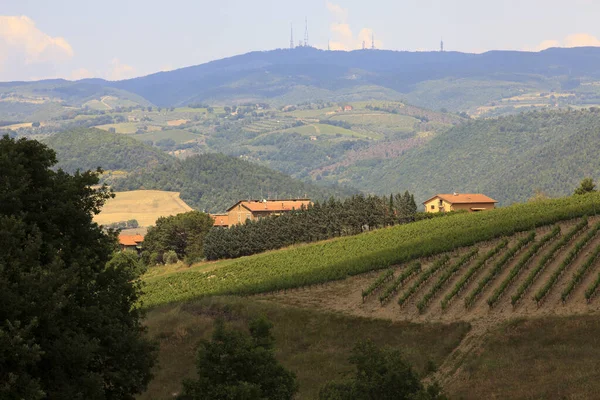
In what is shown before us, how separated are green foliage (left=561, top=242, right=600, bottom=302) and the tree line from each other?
52.9 m

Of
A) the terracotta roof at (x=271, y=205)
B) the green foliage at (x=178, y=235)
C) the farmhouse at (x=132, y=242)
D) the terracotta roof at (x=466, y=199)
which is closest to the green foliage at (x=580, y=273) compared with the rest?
the terracotta roof at (x=466, y=199)

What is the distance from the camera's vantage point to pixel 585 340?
4288 centimetres

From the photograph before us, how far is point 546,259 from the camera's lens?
2249 inches

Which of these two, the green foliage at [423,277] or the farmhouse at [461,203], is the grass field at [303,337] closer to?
the green foliage at [423,277]

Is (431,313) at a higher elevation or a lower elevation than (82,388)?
lower

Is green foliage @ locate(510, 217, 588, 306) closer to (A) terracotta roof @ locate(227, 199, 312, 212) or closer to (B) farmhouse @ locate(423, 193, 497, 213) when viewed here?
(B) farmhouse @ locate(423, 193, 497, 213)

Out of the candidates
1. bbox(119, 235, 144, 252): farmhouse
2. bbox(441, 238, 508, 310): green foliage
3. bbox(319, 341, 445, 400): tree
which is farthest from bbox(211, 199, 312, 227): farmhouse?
bbox(319, 341, 445, 400): tree

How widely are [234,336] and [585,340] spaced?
20.4 metres

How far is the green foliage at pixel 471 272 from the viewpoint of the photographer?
54219mm

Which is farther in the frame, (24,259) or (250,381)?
(250,381)

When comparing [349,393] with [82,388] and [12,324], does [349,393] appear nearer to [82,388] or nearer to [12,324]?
[82,388]

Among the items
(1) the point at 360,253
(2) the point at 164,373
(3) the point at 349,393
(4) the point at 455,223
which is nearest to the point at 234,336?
(3) the point at 349,393

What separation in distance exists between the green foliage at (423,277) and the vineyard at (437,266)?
0.07 metres

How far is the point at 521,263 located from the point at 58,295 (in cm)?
3962
